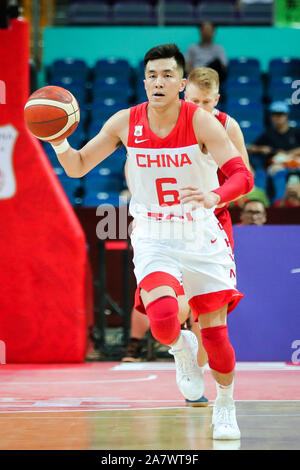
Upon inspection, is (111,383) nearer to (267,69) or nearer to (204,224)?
(204,224)

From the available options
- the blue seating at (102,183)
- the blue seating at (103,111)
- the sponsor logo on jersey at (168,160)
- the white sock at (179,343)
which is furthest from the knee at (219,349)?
the blue seating at (103,111)

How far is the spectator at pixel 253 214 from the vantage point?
765cm

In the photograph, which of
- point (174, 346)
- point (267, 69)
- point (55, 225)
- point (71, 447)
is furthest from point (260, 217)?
point (267, 69)

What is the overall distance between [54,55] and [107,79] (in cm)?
152

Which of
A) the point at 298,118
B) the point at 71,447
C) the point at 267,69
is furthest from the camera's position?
the point at 267,69

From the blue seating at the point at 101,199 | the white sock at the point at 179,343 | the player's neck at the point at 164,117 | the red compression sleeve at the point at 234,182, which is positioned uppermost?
the blue seating at the point at 101,199

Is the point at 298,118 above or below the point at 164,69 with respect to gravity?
above

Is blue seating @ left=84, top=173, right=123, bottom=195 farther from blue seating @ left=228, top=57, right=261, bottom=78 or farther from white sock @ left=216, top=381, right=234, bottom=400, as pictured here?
white sock @ left=216, top=381, right=234, bottom=400

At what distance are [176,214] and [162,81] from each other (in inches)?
27.2

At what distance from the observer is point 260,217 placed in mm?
7648

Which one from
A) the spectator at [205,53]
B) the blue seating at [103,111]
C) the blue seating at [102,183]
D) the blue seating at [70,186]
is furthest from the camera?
the spectator at [205,53]

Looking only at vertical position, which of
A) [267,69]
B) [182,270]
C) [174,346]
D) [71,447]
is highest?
[267,69]

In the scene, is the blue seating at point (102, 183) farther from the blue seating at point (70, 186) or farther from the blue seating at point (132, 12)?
the blue seating at point (132, 12)

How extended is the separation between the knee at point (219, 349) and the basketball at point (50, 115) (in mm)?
1287
